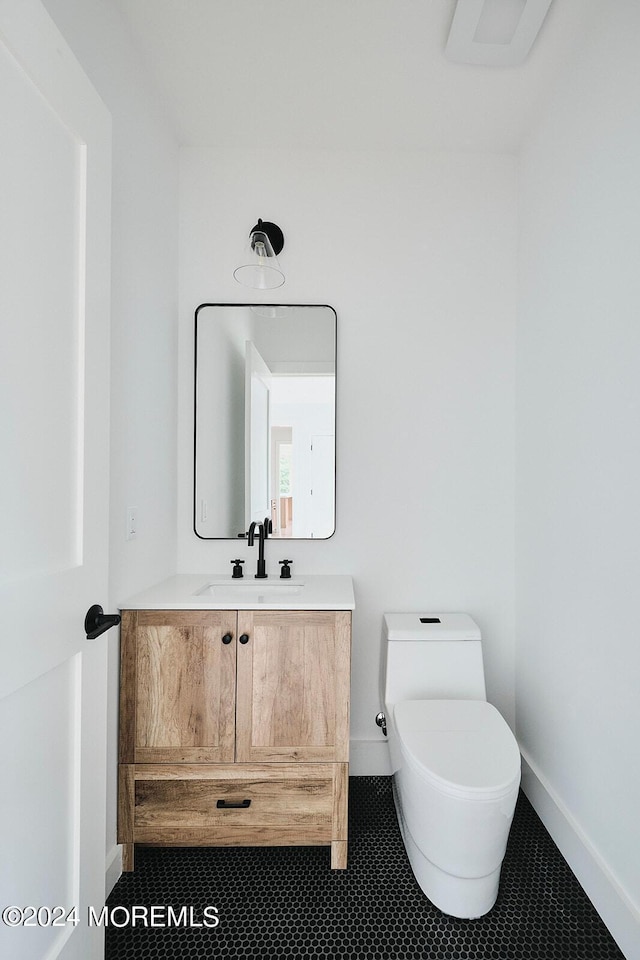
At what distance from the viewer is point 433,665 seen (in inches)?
76.2

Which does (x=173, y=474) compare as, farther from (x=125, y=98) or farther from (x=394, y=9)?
(x=394, y=9)

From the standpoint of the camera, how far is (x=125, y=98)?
1.64 metres

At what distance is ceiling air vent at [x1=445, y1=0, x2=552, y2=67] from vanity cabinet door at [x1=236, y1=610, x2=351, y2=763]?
1.81 meters

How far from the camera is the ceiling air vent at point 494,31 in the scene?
1484mm

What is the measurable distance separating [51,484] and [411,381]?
1598 millimetres

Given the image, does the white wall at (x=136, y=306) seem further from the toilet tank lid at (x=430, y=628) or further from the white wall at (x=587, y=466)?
the white wall at (x=587, y=466)

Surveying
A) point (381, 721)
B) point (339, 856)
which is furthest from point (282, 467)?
point (339, 856)

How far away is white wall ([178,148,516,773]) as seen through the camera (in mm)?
2219

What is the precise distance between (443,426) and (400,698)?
1097 mm

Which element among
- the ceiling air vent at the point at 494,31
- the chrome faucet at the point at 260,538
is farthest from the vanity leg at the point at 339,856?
the ceiling air vent at the point at 494,31

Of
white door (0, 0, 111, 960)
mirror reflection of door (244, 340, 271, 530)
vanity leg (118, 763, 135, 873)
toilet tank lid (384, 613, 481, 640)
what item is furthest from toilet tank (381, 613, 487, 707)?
white door (0, 0, 111, 960)

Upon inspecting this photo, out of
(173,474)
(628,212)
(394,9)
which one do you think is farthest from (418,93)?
(173,474)

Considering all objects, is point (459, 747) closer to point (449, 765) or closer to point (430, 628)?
point (449, 765)

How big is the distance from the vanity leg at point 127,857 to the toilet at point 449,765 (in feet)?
2.83
